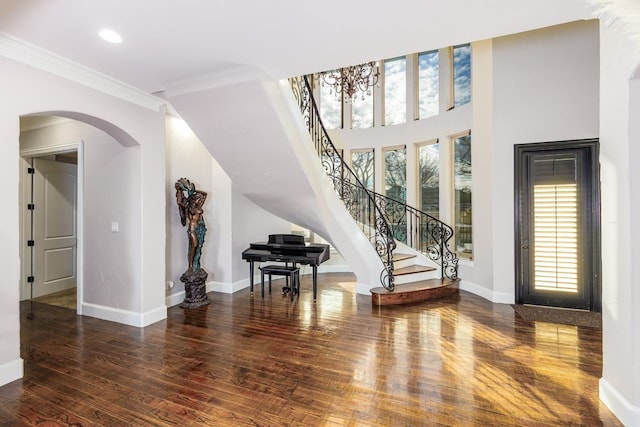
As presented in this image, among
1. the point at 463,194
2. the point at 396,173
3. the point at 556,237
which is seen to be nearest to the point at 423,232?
the point at 463,194

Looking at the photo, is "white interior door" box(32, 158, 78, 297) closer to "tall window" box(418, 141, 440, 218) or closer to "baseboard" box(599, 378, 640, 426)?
"tall window" box(418, 141, 440, 218)

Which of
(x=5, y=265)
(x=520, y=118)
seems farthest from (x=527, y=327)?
(x=5, y=265)

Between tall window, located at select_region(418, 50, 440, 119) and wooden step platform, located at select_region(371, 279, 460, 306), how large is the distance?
371 centimetres

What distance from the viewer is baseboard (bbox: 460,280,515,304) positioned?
468 centimetres

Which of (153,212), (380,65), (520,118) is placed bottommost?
(153,212)

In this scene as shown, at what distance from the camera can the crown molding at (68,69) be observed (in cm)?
262

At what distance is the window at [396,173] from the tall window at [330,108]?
1610mm

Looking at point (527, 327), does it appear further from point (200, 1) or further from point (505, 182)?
point (200, 1)

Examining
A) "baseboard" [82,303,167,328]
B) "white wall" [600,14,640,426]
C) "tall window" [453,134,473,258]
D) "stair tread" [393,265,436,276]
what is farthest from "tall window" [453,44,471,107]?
"baseboard" [82,303,167,328]

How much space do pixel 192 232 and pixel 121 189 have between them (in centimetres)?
110

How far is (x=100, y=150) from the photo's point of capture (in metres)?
4.11

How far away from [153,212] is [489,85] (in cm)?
525

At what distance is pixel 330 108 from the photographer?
825 centimetres

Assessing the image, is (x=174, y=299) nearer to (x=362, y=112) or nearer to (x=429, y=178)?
(x=429, y=178)
